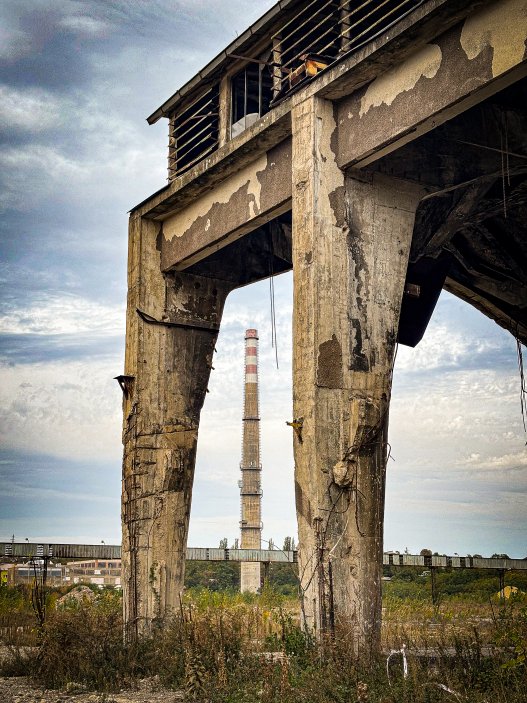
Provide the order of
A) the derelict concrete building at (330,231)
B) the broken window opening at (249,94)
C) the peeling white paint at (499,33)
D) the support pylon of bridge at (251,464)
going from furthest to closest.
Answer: the support pylon of bridge at (251,464) → the broken window opening at (249,94) → the derelict concrete building at (330,231) → the peeling white paint at (499,33)

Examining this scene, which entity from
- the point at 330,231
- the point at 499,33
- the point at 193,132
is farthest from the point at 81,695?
the point at 193,132

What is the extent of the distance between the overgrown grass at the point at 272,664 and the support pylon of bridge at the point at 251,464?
1140 inches

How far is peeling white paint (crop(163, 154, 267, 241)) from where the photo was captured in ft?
40.0

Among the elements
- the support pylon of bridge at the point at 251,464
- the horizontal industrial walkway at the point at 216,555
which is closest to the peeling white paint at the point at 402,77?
the horizontal industrial walkway at the point at 216,555

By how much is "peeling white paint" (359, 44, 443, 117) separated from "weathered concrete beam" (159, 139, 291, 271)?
5.36 feet

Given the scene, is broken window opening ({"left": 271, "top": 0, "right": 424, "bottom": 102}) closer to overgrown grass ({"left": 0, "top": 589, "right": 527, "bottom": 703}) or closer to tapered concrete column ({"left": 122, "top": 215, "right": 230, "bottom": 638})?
tapered concrete column ({"left": 122, "top": 215, "right": 230, "bottom": 638})

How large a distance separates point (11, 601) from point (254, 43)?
12823 mm

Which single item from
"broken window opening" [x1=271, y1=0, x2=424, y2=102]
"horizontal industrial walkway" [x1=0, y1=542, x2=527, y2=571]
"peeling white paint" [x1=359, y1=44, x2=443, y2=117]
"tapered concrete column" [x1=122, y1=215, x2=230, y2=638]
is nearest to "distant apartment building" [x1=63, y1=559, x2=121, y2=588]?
"horizontal industrial walkway" [x1=0, y1=542, x2=527, y2=571]

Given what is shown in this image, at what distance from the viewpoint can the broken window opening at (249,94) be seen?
13062 millimetres

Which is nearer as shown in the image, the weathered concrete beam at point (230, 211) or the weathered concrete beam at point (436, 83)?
the weathered concrete beam at point (436, 83)

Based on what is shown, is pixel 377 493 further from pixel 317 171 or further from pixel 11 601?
pixel 11 601

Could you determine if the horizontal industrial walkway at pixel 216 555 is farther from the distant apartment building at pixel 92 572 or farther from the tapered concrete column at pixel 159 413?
the distant apartment building at pixel 92 572

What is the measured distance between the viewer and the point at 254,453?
42719 millimetres

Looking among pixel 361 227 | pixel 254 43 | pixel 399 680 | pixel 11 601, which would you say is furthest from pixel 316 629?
pixel 11 601
